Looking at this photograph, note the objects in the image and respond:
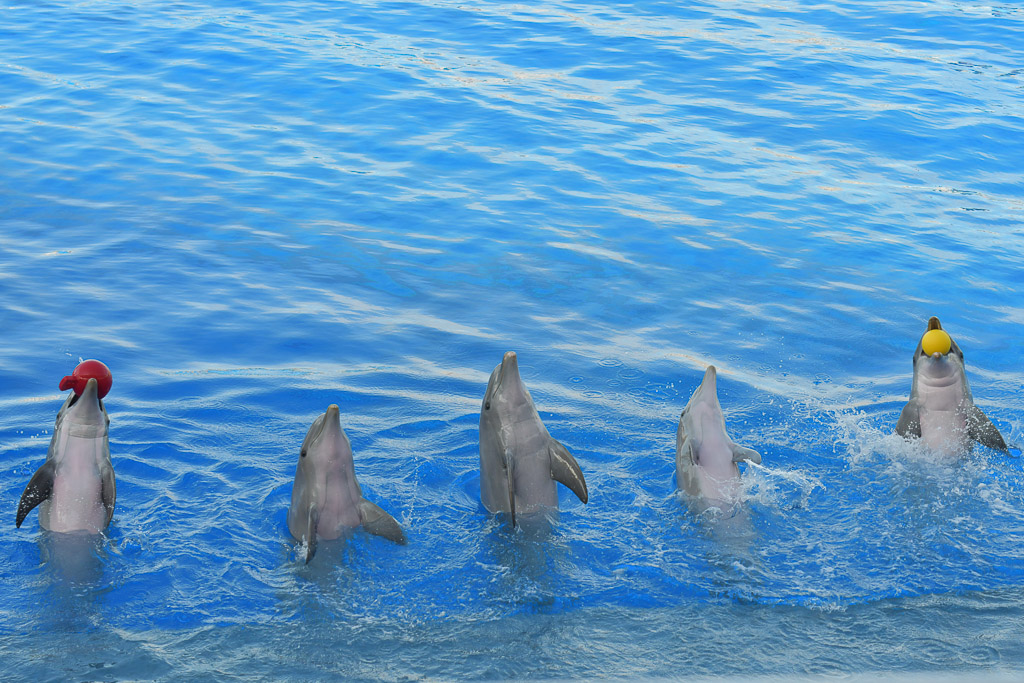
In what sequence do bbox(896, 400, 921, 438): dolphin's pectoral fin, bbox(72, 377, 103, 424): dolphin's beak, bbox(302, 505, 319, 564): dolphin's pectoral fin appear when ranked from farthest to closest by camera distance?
bbox(896, 400, 921, 438): dolphin's pectoral fin → bbox(72, 377, 103, 424): dolphin's beak → bbox(302, 505, 319, 564): dolphin's pectoral fin

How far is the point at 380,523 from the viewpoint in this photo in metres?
6.18

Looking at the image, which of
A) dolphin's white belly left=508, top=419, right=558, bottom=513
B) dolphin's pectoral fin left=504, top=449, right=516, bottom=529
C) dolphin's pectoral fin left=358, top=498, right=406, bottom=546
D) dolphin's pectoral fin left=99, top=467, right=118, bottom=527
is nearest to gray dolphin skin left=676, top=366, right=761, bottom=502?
dolphin's white belly left=508, top=419, right=558, bottom=513

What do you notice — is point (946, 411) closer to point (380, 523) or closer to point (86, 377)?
point (380, 523)

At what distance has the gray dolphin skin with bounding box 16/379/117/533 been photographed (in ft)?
19.9

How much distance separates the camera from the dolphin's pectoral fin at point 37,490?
6.00 metres

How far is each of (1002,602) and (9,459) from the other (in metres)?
6.32

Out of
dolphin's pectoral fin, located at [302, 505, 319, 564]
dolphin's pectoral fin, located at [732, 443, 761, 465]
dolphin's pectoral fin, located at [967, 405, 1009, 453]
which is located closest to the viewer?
dolphin's pectoral fin, located at [302, 505, 319, 564]

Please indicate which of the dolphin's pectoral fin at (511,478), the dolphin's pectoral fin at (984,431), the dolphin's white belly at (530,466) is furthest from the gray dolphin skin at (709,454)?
the dolphin's pectoral fin at (984,431)

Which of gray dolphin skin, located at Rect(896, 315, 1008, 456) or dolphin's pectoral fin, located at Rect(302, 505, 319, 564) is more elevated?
gray dolphin skin, located at Rect(896, 315, 1008, 456)

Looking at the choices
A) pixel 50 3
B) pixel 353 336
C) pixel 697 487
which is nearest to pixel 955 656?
pixel 697 487

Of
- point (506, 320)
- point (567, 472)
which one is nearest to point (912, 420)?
point (567, 472)

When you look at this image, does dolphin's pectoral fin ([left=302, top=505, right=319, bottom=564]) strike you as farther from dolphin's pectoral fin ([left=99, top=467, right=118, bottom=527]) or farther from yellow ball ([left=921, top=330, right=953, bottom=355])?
yellow ball ([left=921, top=330, right=953, bottom=355])

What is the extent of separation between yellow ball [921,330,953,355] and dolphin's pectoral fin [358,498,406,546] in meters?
3.58

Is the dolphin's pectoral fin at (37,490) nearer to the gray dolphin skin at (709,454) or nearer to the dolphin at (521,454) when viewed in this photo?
the dolphin at (521,454)
